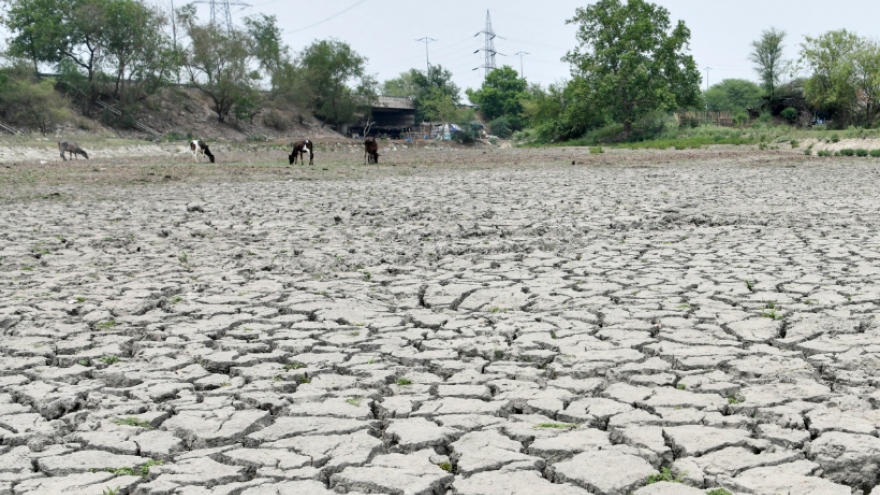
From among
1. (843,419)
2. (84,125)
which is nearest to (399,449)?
(843,419)

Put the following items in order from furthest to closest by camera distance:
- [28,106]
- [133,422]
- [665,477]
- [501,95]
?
[501,95]
[28,106]
[133,422]
[665,477]

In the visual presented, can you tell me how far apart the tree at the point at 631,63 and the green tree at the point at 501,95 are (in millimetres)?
43295

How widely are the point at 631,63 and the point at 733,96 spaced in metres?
48.5

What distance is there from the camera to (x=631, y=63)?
56.1m

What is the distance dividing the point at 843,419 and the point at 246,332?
3686 millimetres

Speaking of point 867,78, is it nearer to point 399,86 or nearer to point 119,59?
point 119,59

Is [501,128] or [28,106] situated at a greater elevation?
[28,106]

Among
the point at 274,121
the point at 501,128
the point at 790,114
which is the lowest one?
the point at 790,114

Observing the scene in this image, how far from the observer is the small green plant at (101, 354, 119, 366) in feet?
16.5

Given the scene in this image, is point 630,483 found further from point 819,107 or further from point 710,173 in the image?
point 819,107

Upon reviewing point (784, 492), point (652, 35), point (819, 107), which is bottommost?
point (784, 492)

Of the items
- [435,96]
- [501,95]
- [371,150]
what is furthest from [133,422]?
[501,95]

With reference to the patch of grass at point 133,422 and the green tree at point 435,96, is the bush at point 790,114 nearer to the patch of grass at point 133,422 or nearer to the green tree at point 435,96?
the green tree at point 435,96

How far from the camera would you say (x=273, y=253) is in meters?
9.11
